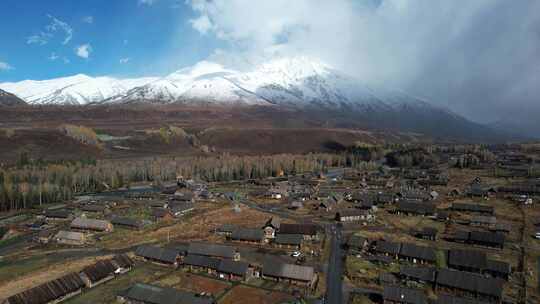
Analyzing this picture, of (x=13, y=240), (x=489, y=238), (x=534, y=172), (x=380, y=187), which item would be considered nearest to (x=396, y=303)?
(x=489, y=238)

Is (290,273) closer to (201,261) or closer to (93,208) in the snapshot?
(201,261)

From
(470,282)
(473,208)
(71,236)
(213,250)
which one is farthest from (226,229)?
(473,208)

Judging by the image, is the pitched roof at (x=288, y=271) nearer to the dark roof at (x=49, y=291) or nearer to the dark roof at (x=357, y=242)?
the dark roof at (x=357, y=242)

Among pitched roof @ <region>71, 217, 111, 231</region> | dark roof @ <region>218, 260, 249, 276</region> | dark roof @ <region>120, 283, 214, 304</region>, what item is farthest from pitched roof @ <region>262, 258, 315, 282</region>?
pitched roof @ <region>71, 217, 111, 231</region>

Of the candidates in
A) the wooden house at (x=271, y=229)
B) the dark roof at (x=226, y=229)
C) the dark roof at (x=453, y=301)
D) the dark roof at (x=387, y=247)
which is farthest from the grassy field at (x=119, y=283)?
the dark roof at (x=453, y=301)

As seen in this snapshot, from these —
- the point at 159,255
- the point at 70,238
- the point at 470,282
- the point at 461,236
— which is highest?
the point at 461,236

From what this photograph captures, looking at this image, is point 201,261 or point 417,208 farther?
point 417,208

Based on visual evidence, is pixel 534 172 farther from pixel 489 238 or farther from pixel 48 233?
pixel 48 233

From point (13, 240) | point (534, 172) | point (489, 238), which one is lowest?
point (13, 240)
